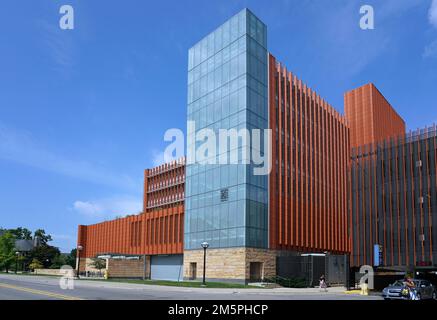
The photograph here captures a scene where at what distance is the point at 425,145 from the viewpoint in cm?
5466

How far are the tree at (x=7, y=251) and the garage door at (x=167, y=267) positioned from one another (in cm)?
4241

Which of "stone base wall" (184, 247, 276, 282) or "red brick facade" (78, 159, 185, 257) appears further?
"red brick facade" (78, 159, 185, 257)

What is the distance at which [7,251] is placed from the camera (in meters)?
99.8

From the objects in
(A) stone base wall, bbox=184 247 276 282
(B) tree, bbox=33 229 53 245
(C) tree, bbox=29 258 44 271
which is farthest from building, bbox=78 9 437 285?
(B) tree, bbox=33 229 53 245

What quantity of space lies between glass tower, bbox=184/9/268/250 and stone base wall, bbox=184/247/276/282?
0.82 metres

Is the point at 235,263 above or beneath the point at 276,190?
beneath

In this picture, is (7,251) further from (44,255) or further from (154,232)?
(154,232)

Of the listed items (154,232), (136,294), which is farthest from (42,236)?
(136,294)

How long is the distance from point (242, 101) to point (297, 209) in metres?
15.9

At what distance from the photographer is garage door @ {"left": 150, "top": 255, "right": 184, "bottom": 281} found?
216ft

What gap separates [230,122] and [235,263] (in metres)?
16.2

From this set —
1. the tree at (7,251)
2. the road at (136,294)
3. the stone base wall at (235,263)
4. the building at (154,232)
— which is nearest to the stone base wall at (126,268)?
the building at (154,232)

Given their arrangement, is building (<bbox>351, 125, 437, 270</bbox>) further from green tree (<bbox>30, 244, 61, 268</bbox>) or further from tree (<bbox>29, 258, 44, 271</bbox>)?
green tree (<bbox>30, 244, 61, 268</bbox>)

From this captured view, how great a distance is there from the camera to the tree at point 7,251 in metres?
97.9
